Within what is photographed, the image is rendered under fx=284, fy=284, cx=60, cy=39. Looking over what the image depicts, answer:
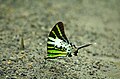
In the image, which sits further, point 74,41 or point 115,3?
point 115,3

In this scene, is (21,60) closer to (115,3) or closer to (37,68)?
(37,68)

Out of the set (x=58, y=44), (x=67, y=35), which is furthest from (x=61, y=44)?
(x=67, y=35)

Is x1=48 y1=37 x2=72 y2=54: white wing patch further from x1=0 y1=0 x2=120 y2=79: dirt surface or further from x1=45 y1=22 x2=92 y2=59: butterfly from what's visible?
x1=0 y1=0 x2=120 y2=79: dirt surface

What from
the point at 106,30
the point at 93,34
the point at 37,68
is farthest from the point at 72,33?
the point at 37,68

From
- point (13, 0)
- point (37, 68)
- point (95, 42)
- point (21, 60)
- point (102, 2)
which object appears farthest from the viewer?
point (102, 2)

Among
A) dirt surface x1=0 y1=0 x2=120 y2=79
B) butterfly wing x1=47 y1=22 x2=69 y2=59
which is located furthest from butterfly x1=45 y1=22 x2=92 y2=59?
dirt surface x1=0 y1=0 x2=120 y2=79

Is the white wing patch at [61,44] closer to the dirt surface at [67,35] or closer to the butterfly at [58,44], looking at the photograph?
the butterfly at [58,44]

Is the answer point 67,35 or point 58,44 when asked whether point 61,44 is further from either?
point 67,35
